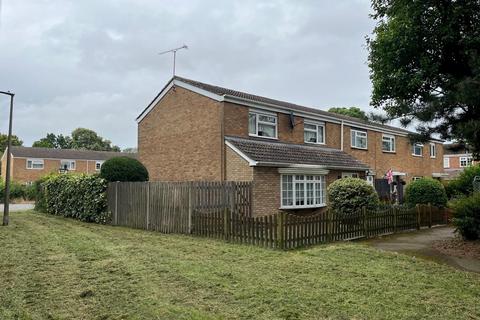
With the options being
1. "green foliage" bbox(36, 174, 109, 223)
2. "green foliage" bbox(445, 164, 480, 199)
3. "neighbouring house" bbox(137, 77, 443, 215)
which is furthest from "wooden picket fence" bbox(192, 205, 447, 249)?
"green foliage" bbox(445, 164, 480, 199)

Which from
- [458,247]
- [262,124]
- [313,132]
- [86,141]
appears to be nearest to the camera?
[458,247]

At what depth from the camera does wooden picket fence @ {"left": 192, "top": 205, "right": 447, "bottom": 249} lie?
11367mm

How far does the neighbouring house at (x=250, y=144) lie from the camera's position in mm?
18703

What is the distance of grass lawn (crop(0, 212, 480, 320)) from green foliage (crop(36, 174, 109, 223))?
752 centimetres

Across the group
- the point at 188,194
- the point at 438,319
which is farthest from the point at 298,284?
the point at 188,194

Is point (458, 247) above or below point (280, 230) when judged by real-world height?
below

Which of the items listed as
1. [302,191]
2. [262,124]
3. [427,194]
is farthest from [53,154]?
[427,194]

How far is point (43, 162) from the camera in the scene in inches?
2105

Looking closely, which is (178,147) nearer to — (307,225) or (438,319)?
(307,225)

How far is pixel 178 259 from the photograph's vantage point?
9.47 m

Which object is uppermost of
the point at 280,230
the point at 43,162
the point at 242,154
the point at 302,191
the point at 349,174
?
the point at 43,162

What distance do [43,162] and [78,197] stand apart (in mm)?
36989

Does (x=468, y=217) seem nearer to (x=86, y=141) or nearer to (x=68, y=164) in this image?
(x=68, y=164)

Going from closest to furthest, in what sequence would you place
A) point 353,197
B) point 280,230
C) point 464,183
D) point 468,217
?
point 280,230 < point 468,217 < point 353,197 < point 464,183
